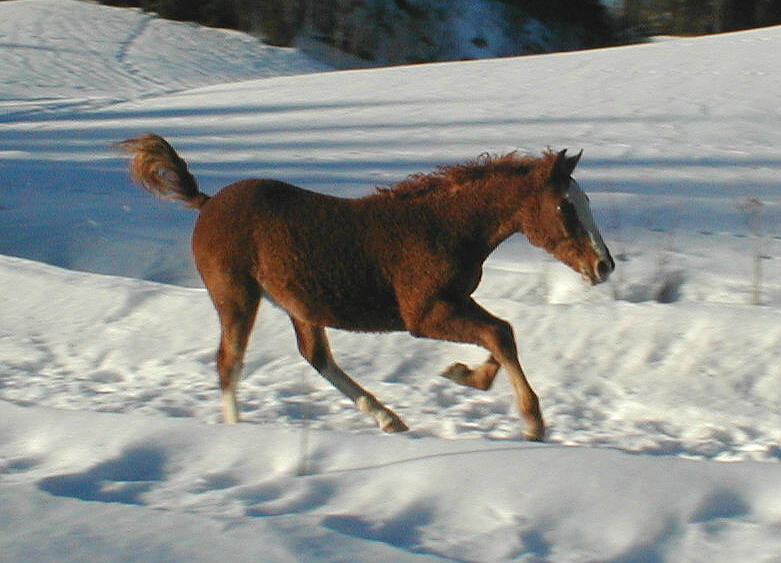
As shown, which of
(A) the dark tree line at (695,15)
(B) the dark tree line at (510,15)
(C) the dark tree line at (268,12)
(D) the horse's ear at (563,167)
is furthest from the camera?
(A) the dark tree line at (695,15)

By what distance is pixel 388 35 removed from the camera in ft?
106

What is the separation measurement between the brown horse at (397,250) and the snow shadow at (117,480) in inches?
45.8

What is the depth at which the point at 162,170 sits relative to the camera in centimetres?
555

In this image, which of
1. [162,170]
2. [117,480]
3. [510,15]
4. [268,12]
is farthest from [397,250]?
[510,15]

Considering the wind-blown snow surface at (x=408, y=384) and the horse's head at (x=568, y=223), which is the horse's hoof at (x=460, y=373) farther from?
the horse's head at (x=568, y=223)

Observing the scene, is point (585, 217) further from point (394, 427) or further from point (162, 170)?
point (162, 170)

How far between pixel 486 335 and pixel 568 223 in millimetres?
580

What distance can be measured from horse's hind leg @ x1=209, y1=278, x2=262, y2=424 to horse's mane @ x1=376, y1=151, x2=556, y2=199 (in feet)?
2.55

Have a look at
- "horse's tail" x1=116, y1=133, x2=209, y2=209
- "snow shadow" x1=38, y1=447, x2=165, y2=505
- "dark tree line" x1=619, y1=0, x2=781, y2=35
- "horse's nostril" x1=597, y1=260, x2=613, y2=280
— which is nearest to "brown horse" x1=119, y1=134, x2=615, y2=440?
"horse's nostril" x1=597, y1=260, x2=613, y2=280

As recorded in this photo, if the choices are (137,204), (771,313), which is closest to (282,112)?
(137,204)

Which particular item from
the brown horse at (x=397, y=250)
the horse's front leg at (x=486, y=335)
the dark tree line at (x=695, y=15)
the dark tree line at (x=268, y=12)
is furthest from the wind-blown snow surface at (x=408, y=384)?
the dark tree line at (x=695, y=15)

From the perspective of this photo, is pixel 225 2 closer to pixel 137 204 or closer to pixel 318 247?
pixel 137 204

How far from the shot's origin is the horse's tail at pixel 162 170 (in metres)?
5.51

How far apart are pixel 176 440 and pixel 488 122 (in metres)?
11.0
